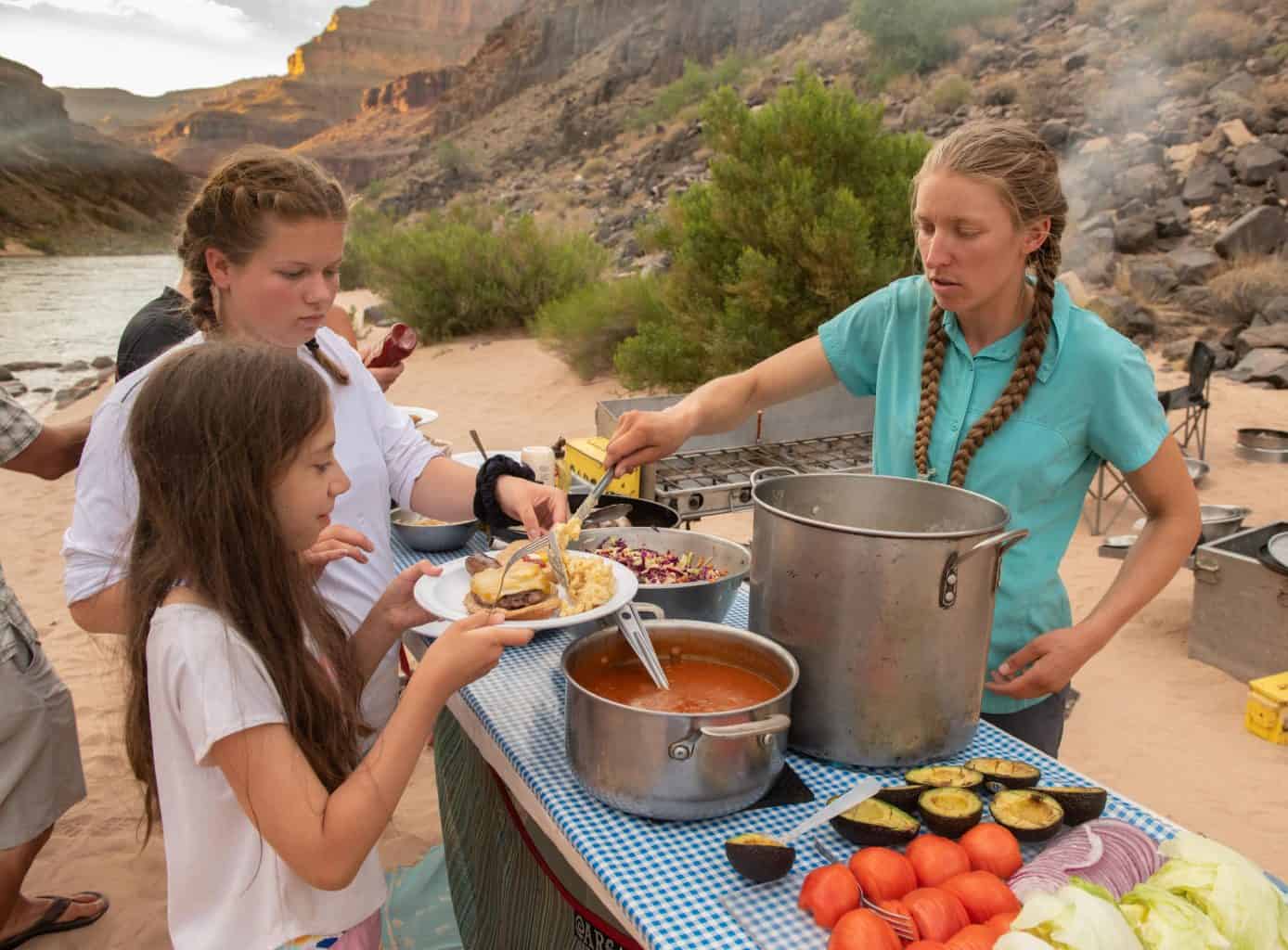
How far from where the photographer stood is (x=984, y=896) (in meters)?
1.12

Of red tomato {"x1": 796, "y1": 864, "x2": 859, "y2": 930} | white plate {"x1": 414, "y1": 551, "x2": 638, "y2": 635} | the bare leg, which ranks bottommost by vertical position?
the bare leg

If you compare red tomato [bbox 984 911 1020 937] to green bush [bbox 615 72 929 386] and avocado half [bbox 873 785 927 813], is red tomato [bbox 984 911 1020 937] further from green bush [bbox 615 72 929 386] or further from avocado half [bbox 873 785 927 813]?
green bush [bbox 615 72 929 386]

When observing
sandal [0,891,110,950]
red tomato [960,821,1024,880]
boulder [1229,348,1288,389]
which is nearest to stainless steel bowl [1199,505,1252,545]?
red tomato [960,821,1024,880]

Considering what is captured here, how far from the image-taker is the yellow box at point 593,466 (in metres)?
3.33

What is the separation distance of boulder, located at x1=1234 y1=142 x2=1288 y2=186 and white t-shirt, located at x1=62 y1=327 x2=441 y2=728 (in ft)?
55.1

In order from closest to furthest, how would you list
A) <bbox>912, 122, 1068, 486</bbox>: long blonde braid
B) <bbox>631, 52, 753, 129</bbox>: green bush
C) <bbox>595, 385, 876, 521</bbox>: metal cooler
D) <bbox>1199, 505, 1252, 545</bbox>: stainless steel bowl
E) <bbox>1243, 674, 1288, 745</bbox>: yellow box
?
<bbox>912, 122, 1068, 486</bbox>: long blonde braid, <bbox>595, 385, 876, 521</bbox>: metal cooler, <bbox>1243, 674, 1288, 745</bbox>: yellow box, <bbox>1199, 505, 1252, 545</bbox>: stainless steel bowl, <bbox>631, 52, 753, 129</bbox>: green bush

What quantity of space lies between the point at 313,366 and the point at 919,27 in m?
28.2

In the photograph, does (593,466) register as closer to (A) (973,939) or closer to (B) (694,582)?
(B) (694,582)

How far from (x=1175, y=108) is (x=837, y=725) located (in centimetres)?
2098

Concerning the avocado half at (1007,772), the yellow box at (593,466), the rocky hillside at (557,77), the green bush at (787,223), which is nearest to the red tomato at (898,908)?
the avocado half at (1007,772)

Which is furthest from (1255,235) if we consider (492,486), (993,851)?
(993,851)

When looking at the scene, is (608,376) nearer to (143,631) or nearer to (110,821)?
(110,821)

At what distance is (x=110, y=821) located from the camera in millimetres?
3762

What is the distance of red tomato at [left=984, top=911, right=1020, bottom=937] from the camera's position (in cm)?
Result: 105
